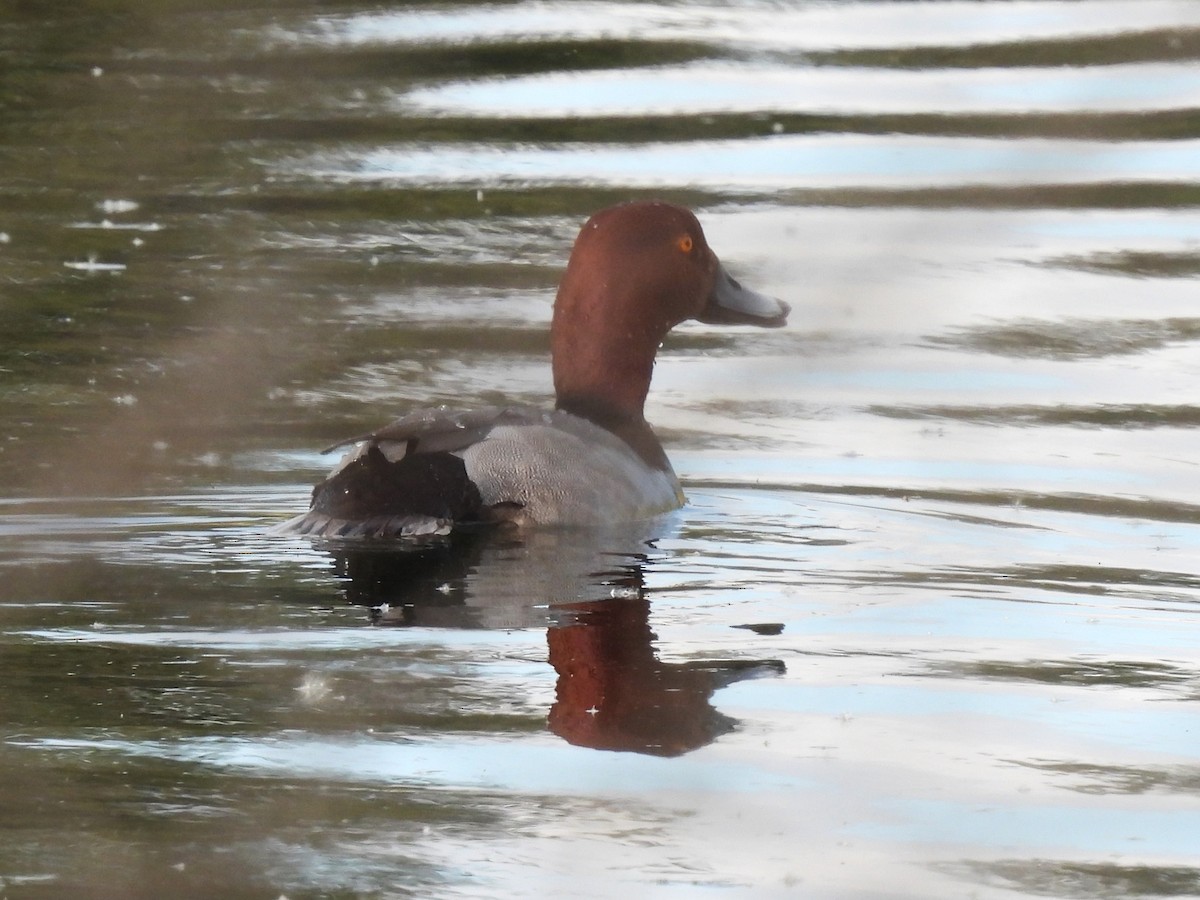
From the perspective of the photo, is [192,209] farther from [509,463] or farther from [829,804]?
[829,804]

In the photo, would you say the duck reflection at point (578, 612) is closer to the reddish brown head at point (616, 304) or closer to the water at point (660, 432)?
the water at point (660, 432)

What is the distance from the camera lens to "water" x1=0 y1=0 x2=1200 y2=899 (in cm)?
364

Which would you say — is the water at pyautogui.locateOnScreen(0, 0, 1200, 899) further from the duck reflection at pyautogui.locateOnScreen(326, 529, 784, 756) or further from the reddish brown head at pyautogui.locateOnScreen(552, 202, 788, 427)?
the reddish brown head at pyautogui.locateOnScreen(552, 202, 788, 427)

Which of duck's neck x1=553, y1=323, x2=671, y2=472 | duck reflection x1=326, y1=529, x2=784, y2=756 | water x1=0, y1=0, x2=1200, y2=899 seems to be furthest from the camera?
duck's neck x1=553, y1=323, x2=671, y2=472

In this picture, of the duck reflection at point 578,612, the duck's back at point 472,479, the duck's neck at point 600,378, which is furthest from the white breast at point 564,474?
the duck's neck at point 600,378

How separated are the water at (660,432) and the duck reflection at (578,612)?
0.07ft

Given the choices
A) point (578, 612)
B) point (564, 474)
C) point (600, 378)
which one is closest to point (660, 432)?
point (600, 378)

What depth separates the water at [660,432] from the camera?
364 centimetres

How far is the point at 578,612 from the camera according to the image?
545 centimetres

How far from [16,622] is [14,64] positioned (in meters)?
7.35

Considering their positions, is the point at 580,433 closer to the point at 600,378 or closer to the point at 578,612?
the point at 600,378

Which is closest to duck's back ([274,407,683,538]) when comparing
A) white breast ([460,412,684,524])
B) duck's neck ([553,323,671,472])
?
white breast ([460,412,684,524])

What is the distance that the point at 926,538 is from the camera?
6.57 meters

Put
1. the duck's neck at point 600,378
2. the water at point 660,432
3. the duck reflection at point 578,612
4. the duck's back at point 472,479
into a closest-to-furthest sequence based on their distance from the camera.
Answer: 1. the water at point 660,432
2. the duck reflection at point 578,612
3. the duck's back at point 472,479
4. the duck's neck at point 600,378
